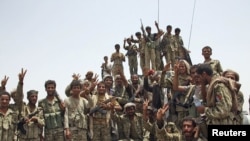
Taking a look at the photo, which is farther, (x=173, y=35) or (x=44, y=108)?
(x=173, y=35)

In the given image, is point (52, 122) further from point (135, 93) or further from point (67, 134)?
point (135, 93)

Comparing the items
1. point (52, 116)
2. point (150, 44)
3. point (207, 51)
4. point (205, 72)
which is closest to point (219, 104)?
point (205, 72)

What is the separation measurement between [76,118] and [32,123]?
101 centimetres

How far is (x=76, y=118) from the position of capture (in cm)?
782

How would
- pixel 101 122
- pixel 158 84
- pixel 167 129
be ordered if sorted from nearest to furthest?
pixel 167 129
pixel 101 122
pixel 158 84

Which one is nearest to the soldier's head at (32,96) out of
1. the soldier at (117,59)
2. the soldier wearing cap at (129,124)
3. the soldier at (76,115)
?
the soldier at (76,115)

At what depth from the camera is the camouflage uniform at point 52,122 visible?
7.67 m

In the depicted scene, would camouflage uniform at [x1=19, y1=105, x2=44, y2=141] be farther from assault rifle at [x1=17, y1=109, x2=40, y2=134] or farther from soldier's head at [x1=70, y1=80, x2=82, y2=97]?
soldier's head at [x1=70, y1=80, x2=82, y2=97]

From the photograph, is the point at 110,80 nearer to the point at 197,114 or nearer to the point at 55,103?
the point at 55,103

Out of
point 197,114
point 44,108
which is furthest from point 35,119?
point 197,114

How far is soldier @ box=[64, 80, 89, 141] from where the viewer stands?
7801 millimetres

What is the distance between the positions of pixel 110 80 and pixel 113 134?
71.6 inches

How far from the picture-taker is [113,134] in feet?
27.0

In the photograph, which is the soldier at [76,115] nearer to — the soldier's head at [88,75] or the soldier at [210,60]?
the soldier's head at [88,75]
